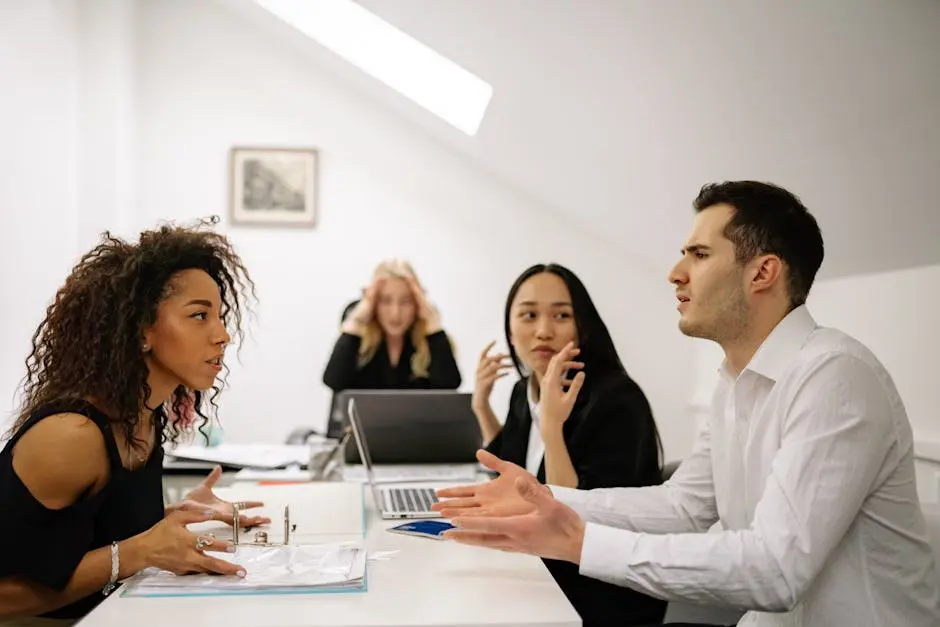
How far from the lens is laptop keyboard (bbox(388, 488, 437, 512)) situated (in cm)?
187

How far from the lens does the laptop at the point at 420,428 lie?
99.8 inches

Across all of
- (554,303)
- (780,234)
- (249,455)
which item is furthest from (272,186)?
(780,234)

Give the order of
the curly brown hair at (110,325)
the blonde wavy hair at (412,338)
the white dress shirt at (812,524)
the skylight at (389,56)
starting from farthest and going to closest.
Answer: the skylight at (389,56)
the blonde wavy hair at (412,338)
the curly brown hair at (110,325)
the white dress shirt at (812,524)

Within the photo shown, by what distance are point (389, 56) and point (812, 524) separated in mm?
3758

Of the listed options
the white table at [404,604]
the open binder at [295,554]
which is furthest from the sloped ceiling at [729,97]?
the open binder at [295,554]

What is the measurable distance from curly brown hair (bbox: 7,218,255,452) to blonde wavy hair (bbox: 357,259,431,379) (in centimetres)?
225

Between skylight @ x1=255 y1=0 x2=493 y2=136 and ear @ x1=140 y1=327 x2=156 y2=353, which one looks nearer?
ear @ x1=140 y1=327 x2=156 y2=353

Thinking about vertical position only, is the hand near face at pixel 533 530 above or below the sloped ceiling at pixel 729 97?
below

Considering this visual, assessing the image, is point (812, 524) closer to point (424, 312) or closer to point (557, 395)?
point (557, 395)

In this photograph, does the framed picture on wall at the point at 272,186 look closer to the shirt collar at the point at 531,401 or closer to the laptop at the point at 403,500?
the shirt collar at the point at 531,401

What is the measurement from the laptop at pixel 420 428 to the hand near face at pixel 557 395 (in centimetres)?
53

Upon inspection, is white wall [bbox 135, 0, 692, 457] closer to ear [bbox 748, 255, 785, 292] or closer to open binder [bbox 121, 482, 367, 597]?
open binder [bbox 121, 482, 367, 597]

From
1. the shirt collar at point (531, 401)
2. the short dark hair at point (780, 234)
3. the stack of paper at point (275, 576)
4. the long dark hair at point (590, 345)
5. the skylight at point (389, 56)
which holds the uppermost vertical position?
the skylight at point (389, 56)

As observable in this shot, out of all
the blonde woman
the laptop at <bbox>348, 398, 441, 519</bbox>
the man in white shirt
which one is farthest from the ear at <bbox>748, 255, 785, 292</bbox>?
the blonde woman
